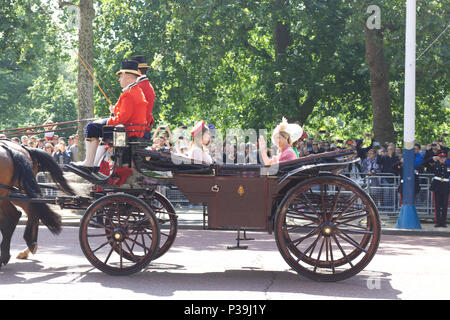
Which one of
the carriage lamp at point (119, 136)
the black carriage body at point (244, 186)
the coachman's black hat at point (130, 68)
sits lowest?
the black carriage body at point (244, 186)

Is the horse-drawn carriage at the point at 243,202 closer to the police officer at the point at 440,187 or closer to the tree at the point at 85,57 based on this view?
the police officer at the point at 440,187

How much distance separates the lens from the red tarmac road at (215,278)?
21.3ft

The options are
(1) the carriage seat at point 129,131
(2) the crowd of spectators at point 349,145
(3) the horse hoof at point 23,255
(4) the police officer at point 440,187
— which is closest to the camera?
(1) the carriage seat at point 129,131

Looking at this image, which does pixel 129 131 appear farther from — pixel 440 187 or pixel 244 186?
pixel 440 187

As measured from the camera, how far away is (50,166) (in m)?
8.84

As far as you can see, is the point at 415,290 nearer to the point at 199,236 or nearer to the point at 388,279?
the point at 388,279

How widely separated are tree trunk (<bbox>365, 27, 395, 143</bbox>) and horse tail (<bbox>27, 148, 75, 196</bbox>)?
12304mm

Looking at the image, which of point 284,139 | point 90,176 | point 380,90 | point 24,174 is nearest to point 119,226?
point 90,176

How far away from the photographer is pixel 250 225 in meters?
7.27

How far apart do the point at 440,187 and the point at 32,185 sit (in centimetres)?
899

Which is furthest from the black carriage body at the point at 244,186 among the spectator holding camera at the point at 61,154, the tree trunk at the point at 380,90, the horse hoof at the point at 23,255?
the tree trunk at the point at 380,90

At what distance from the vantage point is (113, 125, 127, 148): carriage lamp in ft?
24.3

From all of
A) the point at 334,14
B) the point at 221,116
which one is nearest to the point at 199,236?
the point at 334,14

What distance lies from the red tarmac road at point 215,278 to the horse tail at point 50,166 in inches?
38.5
